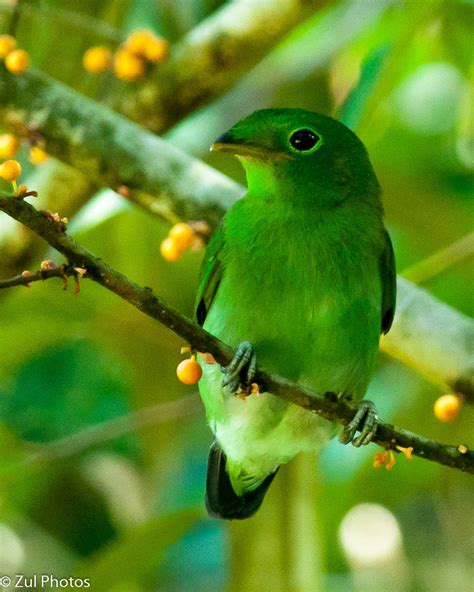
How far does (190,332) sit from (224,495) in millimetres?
1751

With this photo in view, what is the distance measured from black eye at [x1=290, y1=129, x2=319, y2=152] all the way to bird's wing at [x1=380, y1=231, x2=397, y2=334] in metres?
0.45

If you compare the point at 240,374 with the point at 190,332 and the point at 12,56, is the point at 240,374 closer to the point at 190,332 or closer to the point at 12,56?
the point at 190,332

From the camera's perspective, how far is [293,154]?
3811 millimetres

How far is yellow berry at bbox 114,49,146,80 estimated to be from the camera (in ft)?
15.1

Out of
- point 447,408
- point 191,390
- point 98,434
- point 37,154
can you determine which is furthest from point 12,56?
point 447,408

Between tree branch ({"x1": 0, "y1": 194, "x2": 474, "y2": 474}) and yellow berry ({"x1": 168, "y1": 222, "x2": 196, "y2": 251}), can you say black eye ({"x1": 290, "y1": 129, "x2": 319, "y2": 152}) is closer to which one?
yellow berry ({"x1": 168, "y1": 222, "x2": 196, "y2": 251})

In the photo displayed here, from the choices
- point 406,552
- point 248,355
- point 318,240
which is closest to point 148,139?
point 318,240

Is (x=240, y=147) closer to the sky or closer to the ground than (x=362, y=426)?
closer to the sky

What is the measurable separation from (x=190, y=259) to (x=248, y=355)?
2.03 metres

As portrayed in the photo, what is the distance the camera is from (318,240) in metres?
3.65

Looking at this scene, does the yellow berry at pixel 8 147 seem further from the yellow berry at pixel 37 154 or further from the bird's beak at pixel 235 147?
the bird's beak at pixel 235 147

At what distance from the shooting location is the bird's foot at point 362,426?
A: 3.15 metres

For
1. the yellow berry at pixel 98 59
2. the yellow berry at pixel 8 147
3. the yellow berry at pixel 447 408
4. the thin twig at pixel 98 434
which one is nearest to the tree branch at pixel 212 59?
the yellow berry at pixel 98 59

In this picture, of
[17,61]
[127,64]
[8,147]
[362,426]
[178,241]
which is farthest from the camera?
[127,64]
